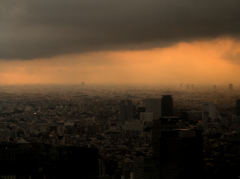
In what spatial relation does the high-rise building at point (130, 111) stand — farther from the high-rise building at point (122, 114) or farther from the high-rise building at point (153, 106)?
the high-rise building at point (153, 106)

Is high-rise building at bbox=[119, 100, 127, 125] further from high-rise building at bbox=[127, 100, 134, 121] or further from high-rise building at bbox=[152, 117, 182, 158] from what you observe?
high-rise building at bbox=[152, 117, 182, 158]

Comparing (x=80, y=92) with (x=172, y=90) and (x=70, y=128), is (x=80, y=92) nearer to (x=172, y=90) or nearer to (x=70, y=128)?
(x=70, y=128)

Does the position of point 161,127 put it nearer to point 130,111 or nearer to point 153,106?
point 153,106

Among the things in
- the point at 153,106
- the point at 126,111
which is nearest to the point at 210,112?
the point at 153,106

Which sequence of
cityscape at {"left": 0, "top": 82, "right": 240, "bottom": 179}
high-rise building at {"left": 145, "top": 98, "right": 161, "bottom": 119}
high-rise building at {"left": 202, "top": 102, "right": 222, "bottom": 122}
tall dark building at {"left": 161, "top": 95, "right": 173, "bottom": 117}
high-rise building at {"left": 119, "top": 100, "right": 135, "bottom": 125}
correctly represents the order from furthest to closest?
high-rise building at {"left": 119, "top": 100, "right": 135, "bottom": 125}, high-rise building at {"left": 145, "top": 98, "right": 161, "bottom": 119}, tall dark building at {"left": 161, "top": 95, "right": 173, "bottom": 117}, high-rise building at {"left": 202, "top": 102, "right": 222, "bottom": 122}, cityscape at {"left": 0, "top": 82, "right": 240, "bottom": 179}

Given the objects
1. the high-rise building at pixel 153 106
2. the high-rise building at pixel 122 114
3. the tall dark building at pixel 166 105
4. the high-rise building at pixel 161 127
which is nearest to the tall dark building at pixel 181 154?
the high-rise building at pixel 161 127

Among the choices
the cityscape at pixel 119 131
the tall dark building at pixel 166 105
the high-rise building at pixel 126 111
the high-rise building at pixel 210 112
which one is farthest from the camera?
the high-rise building at pixel 126 111

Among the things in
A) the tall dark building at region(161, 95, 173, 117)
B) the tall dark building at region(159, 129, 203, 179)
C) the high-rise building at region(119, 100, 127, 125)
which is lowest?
the tall dark building at region(159, 129, 203, 179)

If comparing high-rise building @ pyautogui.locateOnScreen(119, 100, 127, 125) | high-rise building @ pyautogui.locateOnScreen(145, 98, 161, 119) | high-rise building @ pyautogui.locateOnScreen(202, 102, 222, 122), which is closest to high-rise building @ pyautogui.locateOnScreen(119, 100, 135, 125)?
high-rise building @ pyautogui.locateOnScreen(119, 100, 127, 125)
